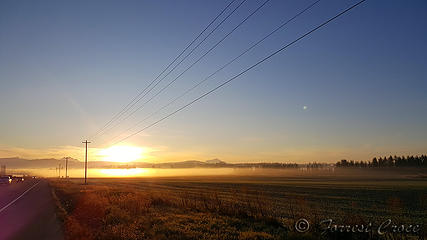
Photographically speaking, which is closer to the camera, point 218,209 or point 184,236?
point 184,236

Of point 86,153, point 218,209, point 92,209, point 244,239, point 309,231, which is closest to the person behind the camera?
point 244,239

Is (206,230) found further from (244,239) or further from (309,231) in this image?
(309,231)

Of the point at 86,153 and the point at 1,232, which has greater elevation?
the point at 86,153

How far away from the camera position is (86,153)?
92000 millimetres

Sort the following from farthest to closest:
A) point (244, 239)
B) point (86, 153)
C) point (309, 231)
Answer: point (86, 153), point (309, 231), point (244, 239)

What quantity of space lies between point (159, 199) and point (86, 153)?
72833 mm

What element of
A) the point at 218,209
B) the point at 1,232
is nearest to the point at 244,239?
the point at 218,209

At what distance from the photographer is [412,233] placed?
14711mm

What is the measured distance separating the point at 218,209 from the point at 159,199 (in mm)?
7750

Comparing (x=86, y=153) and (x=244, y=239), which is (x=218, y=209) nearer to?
(x=244, y=239)

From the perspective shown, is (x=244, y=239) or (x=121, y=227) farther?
(x=121, y=227)

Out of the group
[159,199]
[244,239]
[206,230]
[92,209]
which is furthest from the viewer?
[159,199]

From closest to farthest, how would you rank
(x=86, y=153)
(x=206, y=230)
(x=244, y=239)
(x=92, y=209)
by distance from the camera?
(x=244, y=239) < (x=206, y=230) < (x=92, y=209) < (x=86, y=153)

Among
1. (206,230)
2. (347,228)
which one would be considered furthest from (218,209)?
(347,228)
